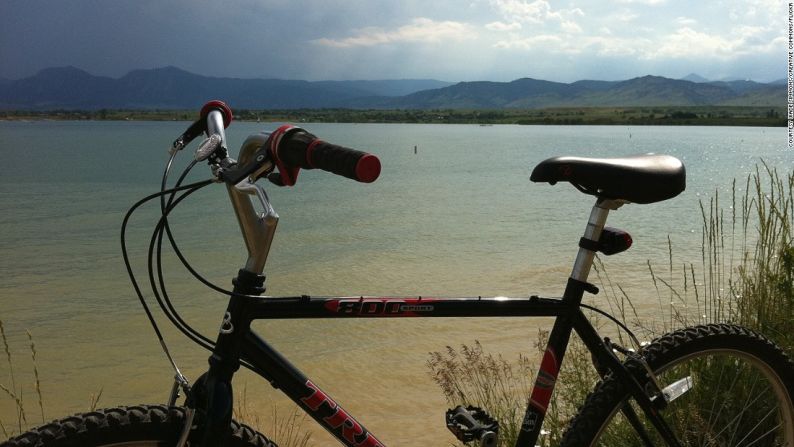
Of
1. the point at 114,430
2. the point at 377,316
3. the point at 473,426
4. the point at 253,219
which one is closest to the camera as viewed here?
the point at 114,430

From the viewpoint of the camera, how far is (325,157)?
1368 millimetres

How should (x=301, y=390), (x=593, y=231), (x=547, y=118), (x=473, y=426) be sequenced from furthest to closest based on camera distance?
(x=547, y=118), (x=593, y=231), (x=473, y=426), (x=301, y=390)

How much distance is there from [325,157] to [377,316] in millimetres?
635

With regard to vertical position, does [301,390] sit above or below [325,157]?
below

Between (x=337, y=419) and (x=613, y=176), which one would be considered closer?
(x=337, y=419)

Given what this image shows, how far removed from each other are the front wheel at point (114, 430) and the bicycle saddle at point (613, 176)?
116 cm

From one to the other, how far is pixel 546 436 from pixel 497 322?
4.54 m

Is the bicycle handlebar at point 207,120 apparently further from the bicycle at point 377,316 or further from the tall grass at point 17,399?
the tall grass at point 17,399

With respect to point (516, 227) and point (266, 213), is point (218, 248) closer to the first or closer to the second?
point (516, 227)

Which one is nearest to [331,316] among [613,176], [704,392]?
[613,176]

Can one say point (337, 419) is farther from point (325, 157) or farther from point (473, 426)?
point (325, 157)

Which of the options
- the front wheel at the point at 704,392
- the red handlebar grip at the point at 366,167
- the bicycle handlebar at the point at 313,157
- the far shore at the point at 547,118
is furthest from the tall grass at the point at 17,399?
the far shore at the point at 547,118

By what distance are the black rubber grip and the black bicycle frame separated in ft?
1.19

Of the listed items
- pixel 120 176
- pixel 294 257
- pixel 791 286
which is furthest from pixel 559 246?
pixel 120 176
